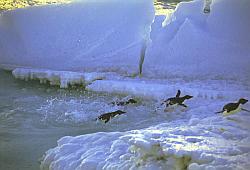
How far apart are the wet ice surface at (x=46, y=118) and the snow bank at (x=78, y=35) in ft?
5.20

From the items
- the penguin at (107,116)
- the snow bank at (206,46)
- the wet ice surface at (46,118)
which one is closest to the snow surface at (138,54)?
the snow bank at (206,46)

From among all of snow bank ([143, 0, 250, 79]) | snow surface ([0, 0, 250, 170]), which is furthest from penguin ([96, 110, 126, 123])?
snow bank ([143, 0, 250, 79])

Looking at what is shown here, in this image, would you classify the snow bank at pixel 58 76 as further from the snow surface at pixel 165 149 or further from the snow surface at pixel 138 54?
the snow surface at pixel 165 149

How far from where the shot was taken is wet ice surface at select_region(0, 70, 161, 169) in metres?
6.45

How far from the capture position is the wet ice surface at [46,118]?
645cm

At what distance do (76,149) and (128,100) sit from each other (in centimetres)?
278

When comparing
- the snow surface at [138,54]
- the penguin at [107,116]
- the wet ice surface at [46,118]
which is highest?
the snow surface at [138,54]

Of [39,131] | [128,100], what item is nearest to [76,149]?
[39,131]

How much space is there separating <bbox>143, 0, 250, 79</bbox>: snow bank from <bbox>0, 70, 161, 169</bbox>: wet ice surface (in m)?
2.01

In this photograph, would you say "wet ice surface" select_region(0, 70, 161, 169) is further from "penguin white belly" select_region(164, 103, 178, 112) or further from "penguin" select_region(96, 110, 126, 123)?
"penguin white belly" select_region(164, 103, 178, 112)

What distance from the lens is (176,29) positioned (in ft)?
36.5

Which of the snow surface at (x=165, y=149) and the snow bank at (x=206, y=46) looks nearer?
the snow surface at (x=165, y=149)

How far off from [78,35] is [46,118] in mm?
4388

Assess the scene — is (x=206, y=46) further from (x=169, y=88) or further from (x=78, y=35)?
(x=78, y=35)
